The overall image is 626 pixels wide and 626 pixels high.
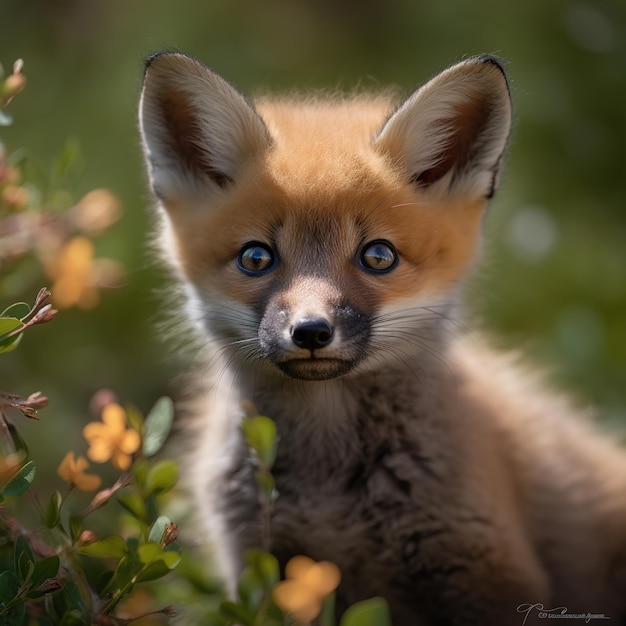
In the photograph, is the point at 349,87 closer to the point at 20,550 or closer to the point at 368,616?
the point at 20,550

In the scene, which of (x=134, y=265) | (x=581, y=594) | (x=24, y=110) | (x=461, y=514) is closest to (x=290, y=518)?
(x=461, y=514)

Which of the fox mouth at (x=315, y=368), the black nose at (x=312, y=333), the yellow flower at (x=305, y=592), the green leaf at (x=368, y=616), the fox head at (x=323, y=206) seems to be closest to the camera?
the green leaf at (x=368, y=616)

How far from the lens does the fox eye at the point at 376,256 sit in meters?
2.78

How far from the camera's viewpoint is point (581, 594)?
3.13m

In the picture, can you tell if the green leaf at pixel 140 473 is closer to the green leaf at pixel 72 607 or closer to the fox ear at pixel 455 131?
the green leaf at pixel 72 607

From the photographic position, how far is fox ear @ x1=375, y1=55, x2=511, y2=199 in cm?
284

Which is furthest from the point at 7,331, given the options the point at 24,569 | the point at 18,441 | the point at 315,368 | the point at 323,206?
the point at 323,206

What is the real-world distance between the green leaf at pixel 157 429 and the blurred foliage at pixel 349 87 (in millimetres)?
1459

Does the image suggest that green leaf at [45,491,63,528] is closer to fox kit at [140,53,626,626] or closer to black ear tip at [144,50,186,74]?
fox kit at [140,53,626,626]

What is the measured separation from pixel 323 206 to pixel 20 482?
1.21 m

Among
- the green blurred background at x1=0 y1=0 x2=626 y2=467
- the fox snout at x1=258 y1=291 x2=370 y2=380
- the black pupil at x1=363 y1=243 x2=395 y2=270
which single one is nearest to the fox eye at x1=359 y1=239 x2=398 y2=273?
the black pupil at x1=363 y1=243 x2=395 y2=270

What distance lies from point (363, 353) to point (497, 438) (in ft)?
2.39

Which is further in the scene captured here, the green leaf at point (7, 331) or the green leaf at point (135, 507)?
the green leaf at point (135, 507)

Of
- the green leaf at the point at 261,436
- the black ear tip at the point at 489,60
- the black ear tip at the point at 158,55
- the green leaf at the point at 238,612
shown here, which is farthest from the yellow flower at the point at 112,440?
the black ear tip at the point at 489,60
